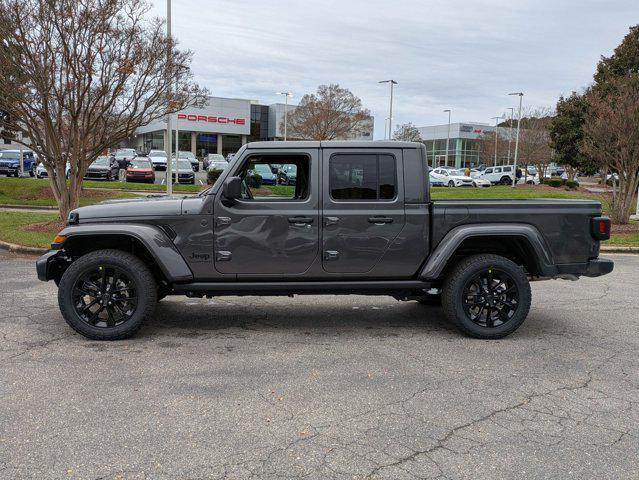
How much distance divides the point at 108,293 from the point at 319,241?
210 cm

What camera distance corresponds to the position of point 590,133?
15688 millimetres

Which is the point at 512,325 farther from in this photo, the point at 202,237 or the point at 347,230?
the point at 202,237

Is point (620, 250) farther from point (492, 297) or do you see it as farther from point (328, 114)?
point (328, 114)

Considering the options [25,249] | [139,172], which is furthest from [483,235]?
[139,172]

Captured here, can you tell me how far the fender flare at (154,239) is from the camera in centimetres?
515

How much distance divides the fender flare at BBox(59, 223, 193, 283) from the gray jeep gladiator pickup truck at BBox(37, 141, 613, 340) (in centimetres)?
1

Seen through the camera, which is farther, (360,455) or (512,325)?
(512,325)

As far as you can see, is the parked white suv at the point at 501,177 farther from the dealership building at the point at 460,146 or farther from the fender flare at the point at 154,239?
the fender flare at the point at 154,239

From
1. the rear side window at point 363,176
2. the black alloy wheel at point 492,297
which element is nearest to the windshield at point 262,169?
the rear side window at point 363,176

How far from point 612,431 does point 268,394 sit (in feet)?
7.73

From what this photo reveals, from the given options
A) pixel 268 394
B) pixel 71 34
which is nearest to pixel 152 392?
pixel 268 394

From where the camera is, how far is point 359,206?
5.40 m

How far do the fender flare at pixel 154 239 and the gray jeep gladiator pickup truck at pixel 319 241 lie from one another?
0.01 meters

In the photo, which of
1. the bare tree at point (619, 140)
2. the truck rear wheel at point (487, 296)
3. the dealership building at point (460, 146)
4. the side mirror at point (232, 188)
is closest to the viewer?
the side mirror at point (232, 188)
